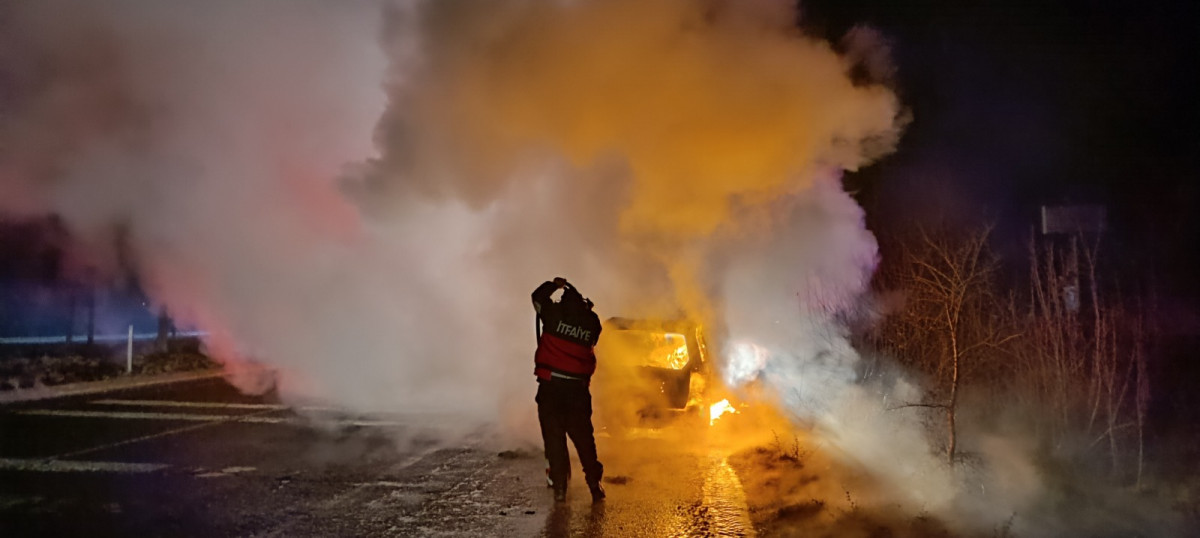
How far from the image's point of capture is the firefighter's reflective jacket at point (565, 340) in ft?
19.8

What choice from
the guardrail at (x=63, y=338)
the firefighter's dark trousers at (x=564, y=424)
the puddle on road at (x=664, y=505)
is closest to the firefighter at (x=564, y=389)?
the firefighter's dark trousers at (x=564, y=424)

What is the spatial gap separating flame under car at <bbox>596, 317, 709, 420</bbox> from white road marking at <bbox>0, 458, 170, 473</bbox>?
5046 mm

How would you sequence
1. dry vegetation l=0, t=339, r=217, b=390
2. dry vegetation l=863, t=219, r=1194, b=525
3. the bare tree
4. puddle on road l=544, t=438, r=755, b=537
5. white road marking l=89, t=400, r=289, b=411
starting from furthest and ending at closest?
dry vegetation l=0, t=339, r=217, b=390
white road marking l=89, t=400, r=289, b=411
dry vegetation l=863, t=219, r=1194, b=525
the bare tree
puddle on road l=544, t=438, r=755, b=537

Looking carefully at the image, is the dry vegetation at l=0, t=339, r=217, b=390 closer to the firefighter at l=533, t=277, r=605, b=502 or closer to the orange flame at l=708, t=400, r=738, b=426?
the firefighter at l=533, t=277, r=605, b=502

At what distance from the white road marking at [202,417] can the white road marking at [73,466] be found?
261cm

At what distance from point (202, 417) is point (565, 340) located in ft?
20.7

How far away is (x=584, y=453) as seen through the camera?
6.02 meters

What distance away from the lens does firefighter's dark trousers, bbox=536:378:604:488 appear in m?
6.02

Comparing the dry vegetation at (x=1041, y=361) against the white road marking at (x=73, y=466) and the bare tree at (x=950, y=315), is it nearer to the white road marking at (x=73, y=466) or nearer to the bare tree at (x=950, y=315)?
the bare tree at (x=950, y=315)

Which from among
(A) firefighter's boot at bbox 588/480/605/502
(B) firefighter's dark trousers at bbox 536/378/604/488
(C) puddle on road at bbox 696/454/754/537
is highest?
(B) firefighter's dark trousers at bbox 536/378/604/488

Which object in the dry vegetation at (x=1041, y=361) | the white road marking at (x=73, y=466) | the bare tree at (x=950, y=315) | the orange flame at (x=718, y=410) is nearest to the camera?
the bare tree at (x=950, y=315)

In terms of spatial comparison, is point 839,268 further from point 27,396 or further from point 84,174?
point 84,174

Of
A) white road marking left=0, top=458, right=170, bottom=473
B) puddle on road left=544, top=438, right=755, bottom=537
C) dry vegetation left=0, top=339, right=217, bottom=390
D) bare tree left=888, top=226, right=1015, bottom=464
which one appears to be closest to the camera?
puddle on road left=544, top=438, right=755, bottom=537

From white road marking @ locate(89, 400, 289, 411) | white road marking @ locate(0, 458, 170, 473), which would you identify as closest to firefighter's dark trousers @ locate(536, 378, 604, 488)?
→ white road marking @ locate(0, 458, 170, 473)
